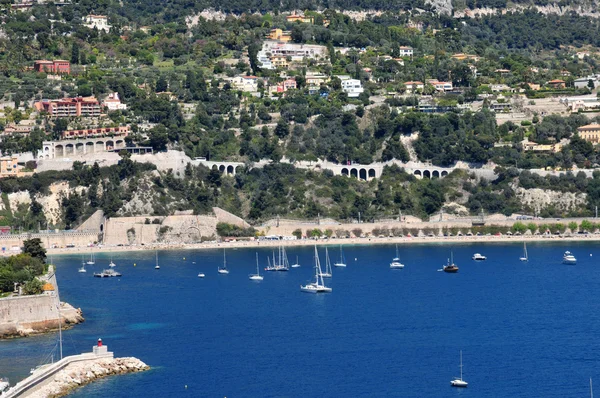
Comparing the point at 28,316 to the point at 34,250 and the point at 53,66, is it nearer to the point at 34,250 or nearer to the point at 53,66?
the point at 34,250

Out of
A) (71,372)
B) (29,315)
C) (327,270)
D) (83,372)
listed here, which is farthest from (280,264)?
(71,372)

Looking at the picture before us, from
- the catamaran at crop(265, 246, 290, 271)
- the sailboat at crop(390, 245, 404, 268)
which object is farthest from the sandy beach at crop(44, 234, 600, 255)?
the sailboat at crop(390, 245, 404, 268)

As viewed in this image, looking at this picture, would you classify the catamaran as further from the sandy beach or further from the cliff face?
the cliff face

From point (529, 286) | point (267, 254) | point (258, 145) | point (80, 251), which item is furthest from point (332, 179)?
point (529, 286)

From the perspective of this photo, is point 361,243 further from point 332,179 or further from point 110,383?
point 110,383

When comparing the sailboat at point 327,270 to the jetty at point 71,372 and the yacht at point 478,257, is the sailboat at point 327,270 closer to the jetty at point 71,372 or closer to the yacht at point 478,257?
the yacht at point 478,257

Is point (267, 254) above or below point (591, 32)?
below

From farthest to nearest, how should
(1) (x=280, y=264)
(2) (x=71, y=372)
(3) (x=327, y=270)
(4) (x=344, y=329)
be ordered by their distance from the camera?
1. (1) (x=280, y=264)
2. (3) (x=327, y=270)
3. (4) (x=344, y=329)
4. (2) (x=71, y=372)
